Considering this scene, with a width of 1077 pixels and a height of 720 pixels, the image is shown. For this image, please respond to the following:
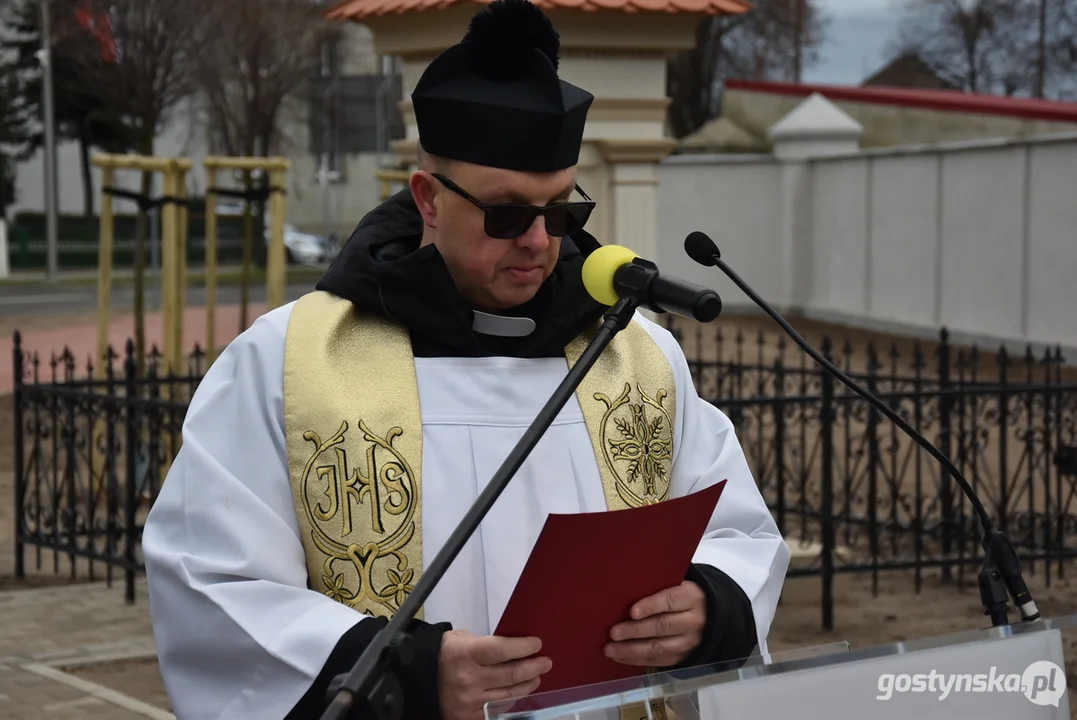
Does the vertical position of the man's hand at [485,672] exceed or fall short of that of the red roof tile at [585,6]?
it falls short

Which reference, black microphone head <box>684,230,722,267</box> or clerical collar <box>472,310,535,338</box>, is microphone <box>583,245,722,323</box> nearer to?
black microphone head <box>684,230,722,267</box>

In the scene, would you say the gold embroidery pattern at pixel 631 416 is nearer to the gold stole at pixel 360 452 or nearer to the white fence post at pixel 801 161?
the gold stole at pixel 360 452

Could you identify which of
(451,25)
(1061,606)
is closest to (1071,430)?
(1061,606)

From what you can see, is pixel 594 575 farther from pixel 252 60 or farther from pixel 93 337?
pixel 252 60

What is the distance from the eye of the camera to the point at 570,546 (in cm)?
216

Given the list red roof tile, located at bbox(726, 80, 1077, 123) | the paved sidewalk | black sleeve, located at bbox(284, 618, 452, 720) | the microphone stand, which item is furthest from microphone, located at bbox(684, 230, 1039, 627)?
red roof tile, located at bbox(726, 80, 1077, 123)

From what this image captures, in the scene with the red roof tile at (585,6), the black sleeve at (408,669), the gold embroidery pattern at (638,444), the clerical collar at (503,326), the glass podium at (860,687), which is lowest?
the black sleeve at (408,669)

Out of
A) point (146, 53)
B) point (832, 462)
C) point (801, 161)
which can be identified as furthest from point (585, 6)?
point (146, 53)

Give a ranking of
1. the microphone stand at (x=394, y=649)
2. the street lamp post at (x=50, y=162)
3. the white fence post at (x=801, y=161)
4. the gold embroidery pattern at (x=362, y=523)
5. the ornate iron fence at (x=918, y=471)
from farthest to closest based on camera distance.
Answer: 1. the street lamp post at (x=50, y=162)
2. the white fence post at (x=801, y=161)
3. the ornate iron fence at (x=918, y=471)
4. the gold embroidery pattern at (x=362, y=523)
5. the microphone stand at (x=394, y=649)

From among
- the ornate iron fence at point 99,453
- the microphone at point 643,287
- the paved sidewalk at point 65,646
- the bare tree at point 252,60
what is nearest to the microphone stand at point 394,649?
the microphone at point 643,287

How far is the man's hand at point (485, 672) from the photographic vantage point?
7.19 ft

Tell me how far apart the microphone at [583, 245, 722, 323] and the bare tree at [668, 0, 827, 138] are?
105 feet

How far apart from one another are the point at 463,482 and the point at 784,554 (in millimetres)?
595

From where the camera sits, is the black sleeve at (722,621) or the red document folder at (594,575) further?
the black sleeve at (722,621)
